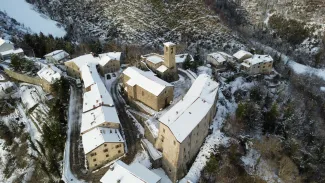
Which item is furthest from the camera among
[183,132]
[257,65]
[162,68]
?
[257,65]

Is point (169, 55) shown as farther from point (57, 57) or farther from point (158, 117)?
point (57, 57)

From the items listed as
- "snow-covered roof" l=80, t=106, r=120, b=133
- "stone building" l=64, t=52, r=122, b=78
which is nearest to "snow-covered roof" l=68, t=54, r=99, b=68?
"stone building" l=64, t=52, r=122, b=78

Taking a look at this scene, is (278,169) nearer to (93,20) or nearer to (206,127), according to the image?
(206,127)

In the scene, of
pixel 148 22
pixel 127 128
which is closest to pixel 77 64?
pixel 127 128

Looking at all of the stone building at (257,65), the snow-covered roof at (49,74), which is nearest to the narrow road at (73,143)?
the snow-covered roof at (49,74)

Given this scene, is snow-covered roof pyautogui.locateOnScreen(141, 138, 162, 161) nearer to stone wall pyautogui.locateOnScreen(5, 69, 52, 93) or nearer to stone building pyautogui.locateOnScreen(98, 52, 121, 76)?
stone building pyautogui.locateOnScreen(98, 52, 121, 76)

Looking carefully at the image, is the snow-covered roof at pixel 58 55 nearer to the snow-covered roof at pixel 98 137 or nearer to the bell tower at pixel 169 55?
the bell tower at pixel 169 55
